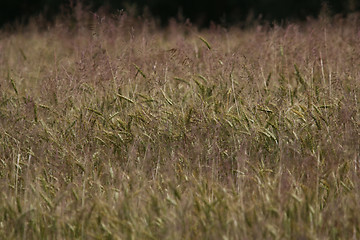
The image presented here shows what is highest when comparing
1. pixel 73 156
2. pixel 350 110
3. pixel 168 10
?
pixel 350 110

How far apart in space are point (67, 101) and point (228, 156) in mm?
1176

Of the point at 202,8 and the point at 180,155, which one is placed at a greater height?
the point at 180,155

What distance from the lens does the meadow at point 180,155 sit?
228 centimetres

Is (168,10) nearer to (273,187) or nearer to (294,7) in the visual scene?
(294,7)

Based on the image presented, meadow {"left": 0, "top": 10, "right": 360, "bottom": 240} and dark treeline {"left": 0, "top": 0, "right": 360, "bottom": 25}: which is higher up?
meadow {"left": 0, "top": 10, "right": 360, "bottom": 240}

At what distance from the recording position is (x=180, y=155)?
2.88 metres

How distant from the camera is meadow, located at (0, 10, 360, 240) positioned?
2.28m

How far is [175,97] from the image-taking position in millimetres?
3650

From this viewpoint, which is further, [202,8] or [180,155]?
[202,8]

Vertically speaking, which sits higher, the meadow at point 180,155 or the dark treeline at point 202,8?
the meadow at point 180,155

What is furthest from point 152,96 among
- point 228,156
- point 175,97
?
point 228,156

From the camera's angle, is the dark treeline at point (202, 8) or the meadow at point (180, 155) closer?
the meadow at point (180, 155)

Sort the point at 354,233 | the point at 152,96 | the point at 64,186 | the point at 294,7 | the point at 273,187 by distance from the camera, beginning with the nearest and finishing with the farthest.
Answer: the point at 354,233
the point at 273,187
the point at 64,186
the point at 152,96
the point at 294,7

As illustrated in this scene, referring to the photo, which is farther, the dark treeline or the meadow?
the dark treeline
